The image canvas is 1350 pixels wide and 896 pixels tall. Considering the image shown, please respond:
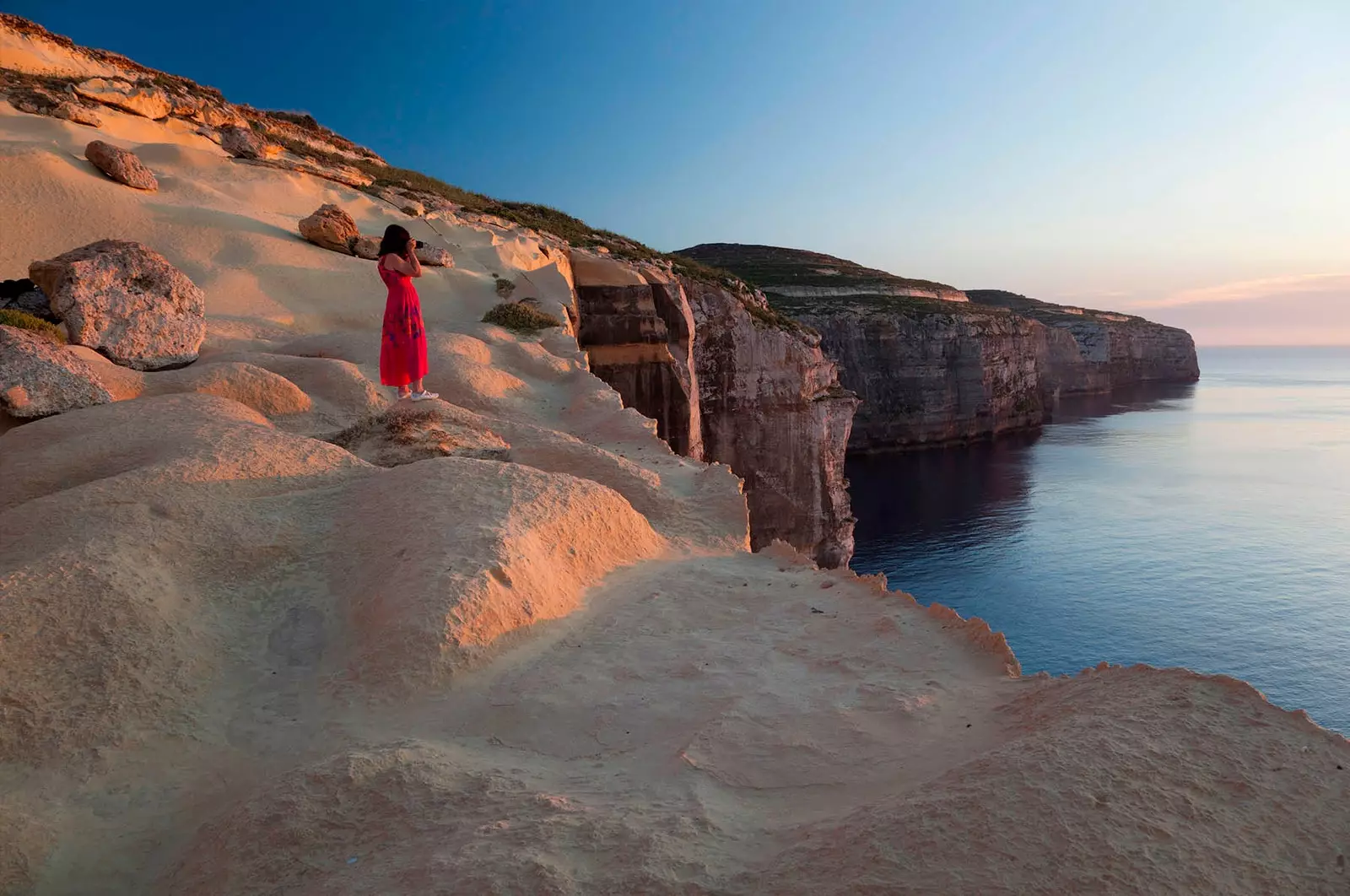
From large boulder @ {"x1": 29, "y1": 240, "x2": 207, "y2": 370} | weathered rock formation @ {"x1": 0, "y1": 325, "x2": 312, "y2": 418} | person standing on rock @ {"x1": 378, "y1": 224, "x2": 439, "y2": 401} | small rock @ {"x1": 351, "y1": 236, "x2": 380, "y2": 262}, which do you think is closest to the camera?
weathered rock formation @ {"x1": 0, "y1": 325, "x2": 312, "y2": 418}

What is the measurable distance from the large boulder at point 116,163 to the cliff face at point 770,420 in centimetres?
1605

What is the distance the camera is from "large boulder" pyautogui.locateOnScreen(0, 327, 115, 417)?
7961 mm

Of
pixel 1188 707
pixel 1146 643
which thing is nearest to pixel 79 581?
pixel 1188 707

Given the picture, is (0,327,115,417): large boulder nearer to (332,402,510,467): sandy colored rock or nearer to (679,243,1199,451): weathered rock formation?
(332,402,510,467): sandy colored rock

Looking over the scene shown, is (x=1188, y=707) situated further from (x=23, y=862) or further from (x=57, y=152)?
(x=57, y=152)

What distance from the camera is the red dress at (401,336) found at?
418 inches

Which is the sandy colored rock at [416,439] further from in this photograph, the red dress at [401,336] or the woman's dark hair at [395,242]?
the woman's dark hair at [395,242]

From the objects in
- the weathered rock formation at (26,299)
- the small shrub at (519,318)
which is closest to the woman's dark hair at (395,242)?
the weathered rock formation at (26,299)

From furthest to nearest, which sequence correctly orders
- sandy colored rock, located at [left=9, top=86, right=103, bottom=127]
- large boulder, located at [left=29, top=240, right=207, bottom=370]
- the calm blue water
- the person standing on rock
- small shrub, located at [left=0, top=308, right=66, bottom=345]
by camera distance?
the calm blue water, sandy colored rock, located at [left=9, top=86, right=103, bottom=127], the person standing on rock, large boulder, located at [left=29, top=240, right=207, bottom=370], small shrub, located at [left=0, top=308, right=66, bottom=345]

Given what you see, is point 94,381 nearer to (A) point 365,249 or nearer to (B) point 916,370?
(A) point 365,249

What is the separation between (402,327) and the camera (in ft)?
35.0

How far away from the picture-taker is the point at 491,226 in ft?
78.5

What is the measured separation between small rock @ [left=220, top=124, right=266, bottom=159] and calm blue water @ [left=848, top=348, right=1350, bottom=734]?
29.8 meters

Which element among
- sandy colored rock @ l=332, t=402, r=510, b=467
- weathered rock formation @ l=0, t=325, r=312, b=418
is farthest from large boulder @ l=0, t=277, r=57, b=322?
sandy colored rock @ l=332, t=402, r=510, b=467
